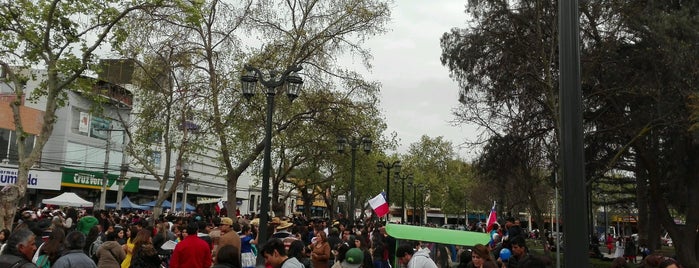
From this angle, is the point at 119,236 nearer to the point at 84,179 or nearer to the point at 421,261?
the point at 421,261

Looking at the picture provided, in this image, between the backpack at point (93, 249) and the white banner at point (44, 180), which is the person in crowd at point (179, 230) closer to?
the backpack at point (93, 249)

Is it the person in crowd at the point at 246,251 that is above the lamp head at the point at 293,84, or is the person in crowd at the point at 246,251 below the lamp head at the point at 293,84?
below

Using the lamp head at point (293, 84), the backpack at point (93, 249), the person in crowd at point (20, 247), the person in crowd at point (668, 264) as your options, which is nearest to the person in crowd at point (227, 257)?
the person in crowd at point (20, 247)

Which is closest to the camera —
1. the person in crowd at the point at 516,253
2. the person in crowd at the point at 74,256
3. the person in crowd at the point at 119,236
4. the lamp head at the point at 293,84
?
the person in crowd at the point at 74,256

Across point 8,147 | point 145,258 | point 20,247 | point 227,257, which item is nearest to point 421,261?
point 227,257

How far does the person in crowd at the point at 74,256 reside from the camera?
19.3 ft

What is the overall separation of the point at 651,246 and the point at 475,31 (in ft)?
46.9

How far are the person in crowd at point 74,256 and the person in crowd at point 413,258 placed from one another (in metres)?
3.88

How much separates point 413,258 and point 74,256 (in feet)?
13.6

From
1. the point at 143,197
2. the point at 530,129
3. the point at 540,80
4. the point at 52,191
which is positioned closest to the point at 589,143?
the point at 530,129

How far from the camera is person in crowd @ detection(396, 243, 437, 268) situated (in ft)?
24.4

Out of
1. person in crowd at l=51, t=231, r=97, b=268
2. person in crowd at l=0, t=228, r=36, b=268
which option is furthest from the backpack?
person in crowd at l=0, t=228, r=36, b=268

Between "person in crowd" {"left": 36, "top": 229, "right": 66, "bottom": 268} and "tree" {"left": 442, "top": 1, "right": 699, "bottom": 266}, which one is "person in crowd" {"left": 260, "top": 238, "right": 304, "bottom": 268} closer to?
"person in crowd" {"left": 36, "top": 229, "right": 66, "bottom": 268}

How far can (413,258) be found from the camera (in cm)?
764
